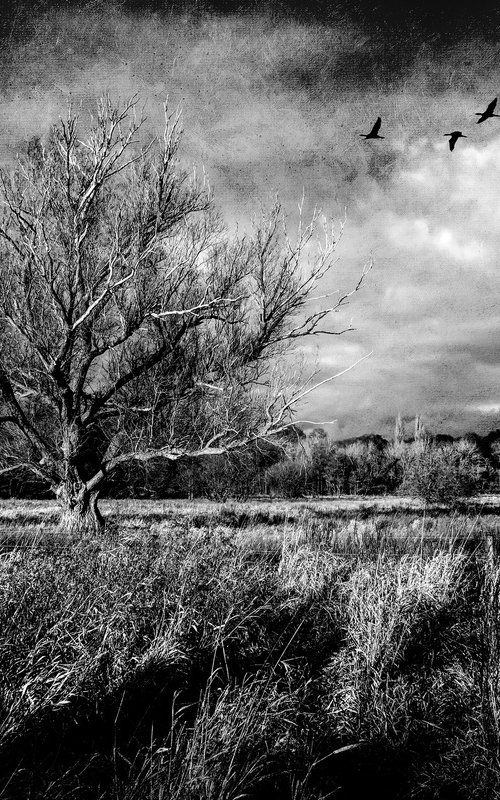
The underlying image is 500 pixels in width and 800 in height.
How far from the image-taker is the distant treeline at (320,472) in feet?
48.1

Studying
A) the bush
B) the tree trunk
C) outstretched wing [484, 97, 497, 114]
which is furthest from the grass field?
the bush

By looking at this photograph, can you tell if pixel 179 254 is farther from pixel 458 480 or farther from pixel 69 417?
pixel 458 480

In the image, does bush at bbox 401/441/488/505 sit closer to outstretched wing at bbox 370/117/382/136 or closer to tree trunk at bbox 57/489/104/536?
tree trunk at bbox 57/489/104/536

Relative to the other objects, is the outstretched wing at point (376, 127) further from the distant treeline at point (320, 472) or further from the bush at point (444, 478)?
the bush at point (444, 478)

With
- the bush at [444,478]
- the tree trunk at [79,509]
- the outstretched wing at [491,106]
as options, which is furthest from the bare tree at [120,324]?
the bush at [444,478]

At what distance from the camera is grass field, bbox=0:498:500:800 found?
2826 mm

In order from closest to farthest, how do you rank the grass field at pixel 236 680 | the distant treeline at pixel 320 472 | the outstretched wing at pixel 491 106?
the grass field at pixel 236 680, the outstretched wing at pixel 491 106, the distant treeline at pixel 320 472

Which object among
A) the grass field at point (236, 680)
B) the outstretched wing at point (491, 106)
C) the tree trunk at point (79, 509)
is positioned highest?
the outstretched wing at point (491, 106)

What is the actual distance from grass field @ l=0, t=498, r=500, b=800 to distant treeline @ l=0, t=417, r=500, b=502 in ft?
18.2

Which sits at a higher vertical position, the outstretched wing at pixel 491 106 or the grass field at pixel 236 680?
the outstretched wing at pixel 491 106

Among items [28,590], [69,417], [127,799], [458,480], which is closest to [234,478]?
[458,480]

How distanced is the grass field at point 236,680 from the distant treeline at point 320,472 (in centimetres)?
554

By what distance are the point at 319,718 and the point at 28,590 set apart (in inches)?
92.9

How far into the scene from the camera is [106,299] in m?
11.0
